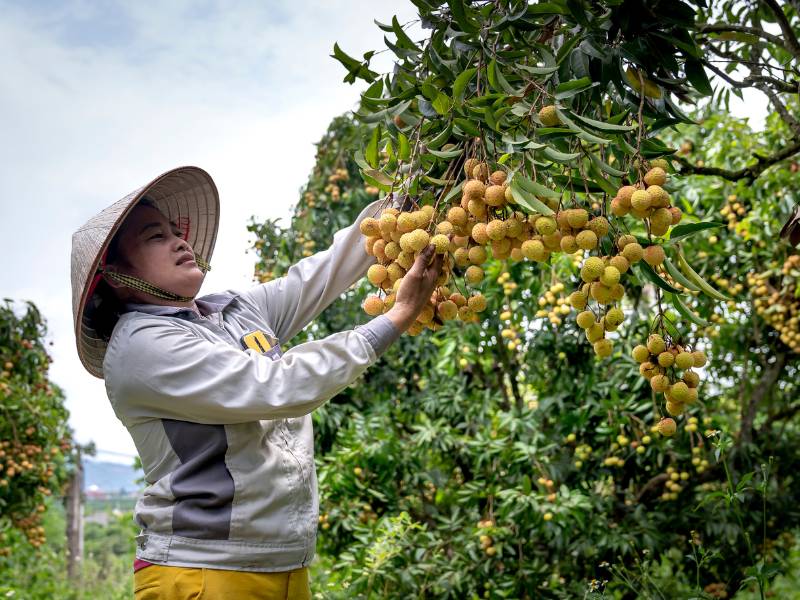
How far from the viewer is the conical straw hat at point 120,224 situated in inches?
54.6

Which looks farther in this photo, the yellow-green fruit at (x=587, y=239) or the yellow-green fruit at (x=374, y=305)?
the yellow-green fruit at (x=374, y=305)

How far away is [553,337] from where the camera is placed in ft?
9.77

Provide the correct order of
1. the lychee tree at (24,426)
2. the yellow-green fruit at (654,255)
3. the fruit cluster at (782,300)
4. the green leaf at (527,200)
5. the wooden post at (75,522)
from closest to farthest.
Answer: the green leaf at (527,200) < the yellow-green fruit at (654,255) < the fruit cluster at (782,300) < the lychee tree at (24,426) < the wooden post at (75,522)

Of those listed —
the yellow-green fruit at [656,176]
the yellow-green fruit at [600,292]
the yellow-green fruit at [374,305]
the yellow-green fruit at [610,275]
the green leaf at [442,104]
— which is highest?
the green leaf at [442,104]

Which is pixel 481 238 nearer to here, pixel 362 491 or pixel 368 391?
pixel 362 491

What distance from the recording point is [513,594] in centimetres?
258

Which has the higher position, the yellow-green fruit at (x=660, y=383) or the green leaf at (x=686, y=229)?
the green leaf at (x=686, y=229)

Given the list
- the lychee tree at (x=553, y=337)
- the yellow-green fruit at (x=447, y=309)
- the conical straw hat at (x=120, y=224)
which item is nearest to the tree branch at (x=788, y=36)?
the lychee tree at (x=553, y=337)

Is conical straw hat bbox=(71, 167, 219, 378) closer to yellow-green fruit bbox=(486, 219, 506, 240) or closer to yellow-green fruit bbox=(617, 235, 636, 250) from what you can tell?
yellow-green fruit bbox=(486, 219, 506, 240)

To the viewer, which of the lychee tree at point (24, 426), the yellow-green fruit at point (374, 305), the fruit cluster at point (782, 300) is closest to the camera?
the yellow-green fruit at point (374, 305)

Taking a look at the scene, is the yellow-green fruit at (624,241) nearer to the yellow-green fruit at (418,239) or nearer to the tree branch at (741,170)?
the yellow-green fruit at (418,239)

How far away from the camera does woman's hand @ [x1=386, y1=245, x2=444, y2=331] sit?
1.08 metres

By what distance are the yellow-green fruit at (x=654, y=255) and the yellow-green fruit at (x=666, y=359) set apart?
121 mm

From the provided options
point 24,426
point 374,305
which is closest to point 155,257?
point 374,305
